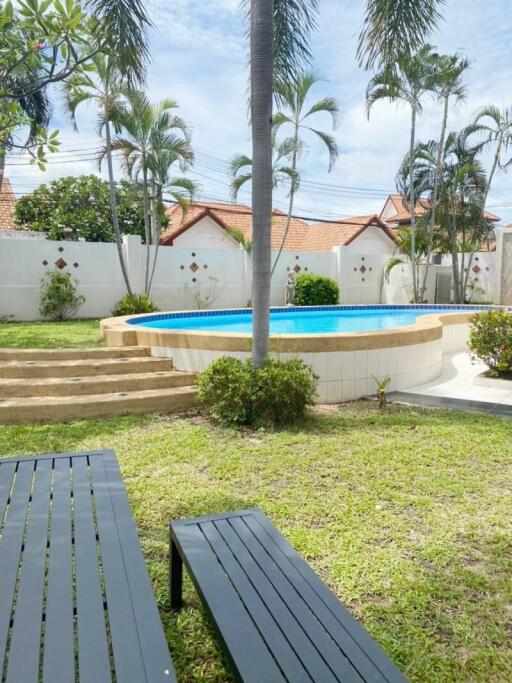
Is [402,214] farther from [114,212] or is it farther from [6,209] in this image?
[114,212]

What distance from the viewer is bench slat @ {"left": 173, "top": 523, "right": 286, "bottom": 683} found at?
1.45 m

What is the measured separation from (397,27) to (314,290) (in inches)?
427

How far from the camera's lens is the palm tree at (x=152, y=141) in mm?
12740

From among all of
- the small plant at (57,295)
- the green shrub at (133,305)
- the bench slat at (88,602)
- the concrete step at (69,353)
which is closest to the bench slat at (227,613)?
the bench slat at (88,602)

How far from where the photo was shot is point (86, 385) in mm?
6211

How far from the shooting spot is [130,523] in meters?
2.22

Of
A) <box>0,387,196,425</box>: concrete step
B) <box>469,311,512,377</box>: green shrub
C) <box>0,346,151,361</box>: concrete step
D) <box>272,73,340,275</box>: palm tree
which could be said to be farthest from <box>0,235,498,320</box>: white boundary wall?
<box>469,311,512,377</box>: green shrub

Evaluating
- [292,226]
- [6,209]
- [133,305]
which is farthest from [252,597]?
[292,226]

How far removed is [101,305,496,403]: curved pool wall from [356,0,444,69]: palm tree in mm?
3497

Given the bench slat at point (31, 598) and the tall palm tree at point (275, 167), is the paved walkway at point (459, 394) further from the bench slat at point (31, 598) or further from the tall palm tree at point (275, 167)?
the tall palm tree at point (275, 167)

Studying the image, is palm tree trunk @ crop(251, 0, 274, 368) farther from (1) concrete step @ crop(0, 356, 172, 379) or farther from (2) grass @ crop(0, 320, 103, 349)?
(2) grass @ crop(0, 320, 103, 349)

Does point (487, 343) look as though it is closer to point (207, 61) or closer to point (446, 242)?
point (207, 61)

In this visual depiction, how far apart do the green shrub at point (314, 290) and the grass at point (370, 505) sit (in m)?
10.7

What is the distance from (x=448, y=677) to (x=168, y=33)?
626cm
